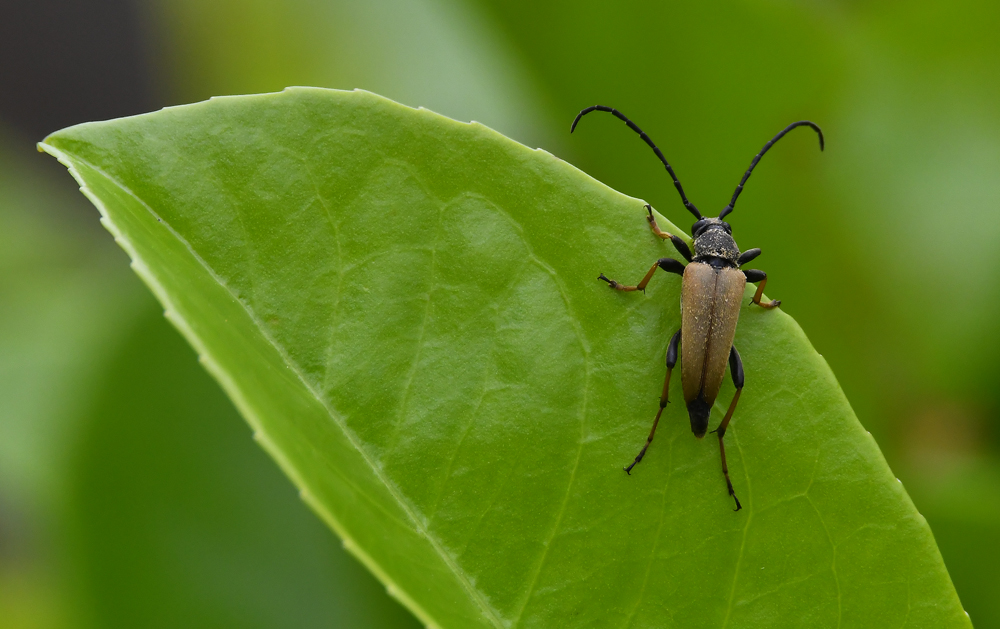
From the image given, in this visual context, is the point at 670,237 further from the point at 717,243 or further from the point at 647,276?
the point at 717,243

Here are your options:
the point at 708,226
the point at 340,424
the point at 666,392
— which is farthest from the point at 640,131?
the point at 340,424

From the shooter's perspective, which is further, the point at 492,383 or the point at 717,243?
the point at 717,243

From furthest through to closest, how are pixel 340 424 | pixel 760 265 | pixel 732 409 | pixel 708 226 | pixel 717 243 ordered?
pixel 708 226 → pixel 717 243 → pixel 760 265 → pixel 732 409 → pixel 340 424

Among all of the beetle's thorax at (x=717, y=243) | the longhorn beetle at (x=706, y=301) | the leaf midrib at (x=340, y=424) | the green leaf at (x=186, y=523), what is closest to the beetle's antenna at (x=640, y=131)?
the longhorn beetle at (x=706, y=301)

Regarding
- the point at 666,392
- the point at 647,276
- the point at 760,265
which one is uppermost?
the point at 647,276

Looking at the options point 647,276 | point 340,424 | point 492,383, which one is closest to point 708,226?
point 647,276

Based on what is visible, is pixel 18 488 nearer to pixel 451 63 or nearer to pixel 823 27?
pixel 451 63

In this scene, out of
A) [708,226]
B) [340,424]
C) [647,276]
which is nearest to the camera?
[340,424]

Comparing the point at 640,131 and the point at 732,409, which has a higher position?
the point at 640,131
